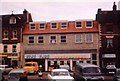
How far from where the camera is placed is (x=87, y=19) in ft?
73.0

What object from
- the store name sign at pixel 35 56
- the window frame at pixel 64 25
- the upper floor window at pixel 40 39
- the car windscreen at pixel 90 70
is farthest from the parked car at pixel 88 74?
the window frame at pixel 64 25

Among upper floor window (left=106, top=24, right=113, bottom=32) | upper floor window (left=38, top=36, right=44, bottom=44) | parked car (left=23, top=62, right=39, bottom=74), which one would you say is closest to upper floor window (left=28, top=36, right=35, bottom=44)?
upper floor window (left=38, top=36, right=44, bottom=44)

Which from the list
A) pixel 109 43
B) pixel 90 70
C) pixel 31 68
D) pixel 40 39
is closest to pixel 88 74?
pixel 90 70

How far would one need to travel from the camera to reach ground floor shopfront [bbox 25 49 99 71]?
67.9 feet

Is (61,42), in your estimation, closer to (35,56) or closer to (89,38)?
(89,38)

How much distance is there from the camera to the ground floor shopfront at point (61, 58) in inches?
814

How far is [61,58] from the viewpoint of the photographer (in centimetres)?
2081

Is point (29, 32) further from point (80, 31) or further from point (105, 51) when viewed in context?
point (105, 51)

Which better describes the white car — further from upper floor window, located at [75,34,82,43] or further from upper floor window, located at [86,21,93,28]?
upper floor window, located at [86,21,93,28]

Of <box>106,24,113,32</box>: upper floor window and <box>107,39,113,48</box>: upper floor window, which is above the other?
<box>106,24,113,32</box>: upper floor window

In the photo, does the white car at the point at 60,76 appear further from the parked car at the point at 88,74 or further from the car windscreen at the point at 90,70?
the car windscreen at the point at 90,70

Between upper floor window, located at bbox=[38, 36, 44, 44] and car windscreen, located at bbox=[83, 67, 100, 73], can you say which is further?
upper floor window, located at bbox=[38, 36, 44, 44]

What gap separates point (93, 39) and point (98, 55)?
1241 mm

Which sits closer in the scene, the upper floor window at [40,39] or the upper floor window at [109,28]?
the upper floor window at [109,28]
